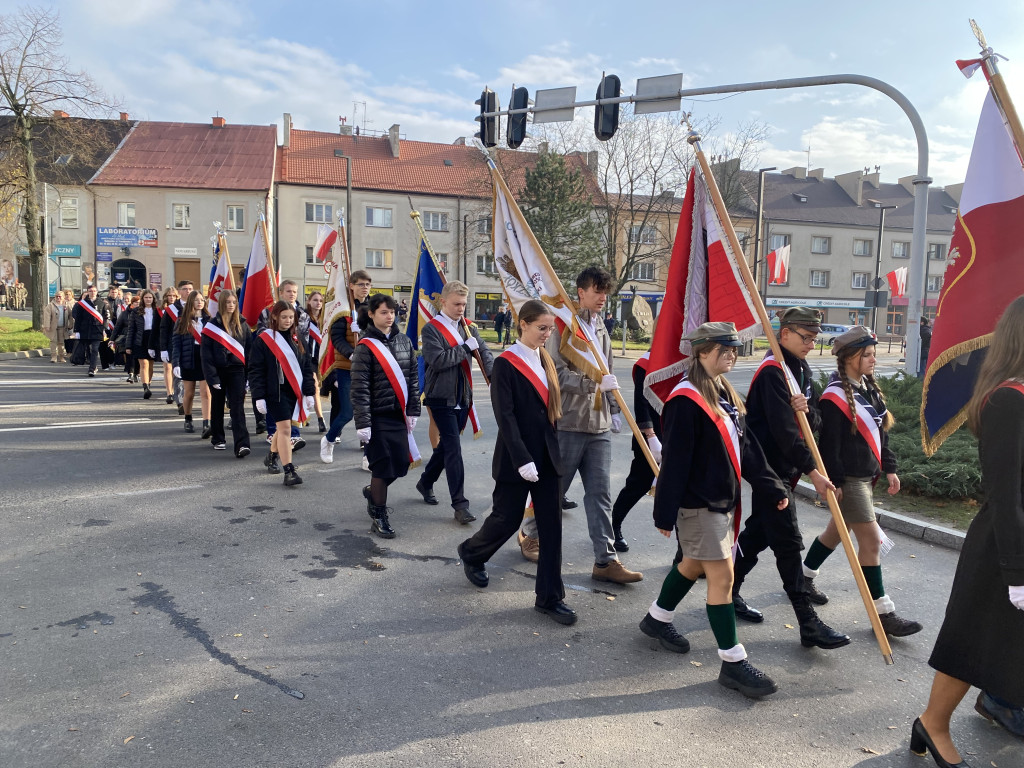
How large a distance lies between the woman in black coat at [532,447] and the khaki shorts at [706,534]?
3.13ft

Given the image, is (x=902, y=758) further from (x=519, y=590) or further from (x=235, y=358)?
(x=235, y=358)

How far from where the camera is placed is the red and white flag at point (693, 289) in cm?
451

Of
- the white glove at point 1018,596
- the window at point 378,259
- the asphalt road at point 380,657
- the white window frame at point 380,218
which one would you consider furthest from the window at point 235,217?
the white glove at point 1018,596

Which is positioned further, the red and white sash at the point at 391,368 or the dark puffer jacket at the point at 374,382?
the red and white sash at the point at 391,368

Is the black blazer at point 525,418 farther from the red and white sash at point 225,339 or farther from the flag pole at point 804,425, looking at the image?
the red and white sash at point 225,339

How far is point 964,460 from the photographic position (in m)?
7.44

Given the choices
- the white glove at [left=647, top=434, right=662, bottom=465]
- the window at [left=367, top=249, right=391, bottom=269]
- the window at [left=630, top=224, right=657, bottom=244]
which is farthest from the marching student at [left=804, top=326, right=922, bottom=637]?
the window at [left=367, top=249, right=391, bottom=269]

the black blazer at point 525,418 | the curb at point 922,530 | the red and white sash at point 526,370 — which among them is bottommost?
the curb at point 922,530

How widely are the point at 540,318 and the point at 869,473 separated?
210 cm

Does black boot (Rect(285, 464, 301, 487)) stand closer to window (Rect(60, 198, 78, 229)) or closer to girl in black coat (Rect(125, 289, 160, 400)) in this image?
girl in black coat (Rect(125, 289, 160, 400))


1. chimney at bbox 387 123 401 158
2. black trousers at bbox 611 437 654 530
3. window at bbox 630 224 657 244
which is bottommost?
black trousers at bbox 611 437 654 530

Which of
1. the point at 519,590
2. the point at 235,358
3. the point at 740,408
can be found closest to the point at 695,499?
the point at 740,408

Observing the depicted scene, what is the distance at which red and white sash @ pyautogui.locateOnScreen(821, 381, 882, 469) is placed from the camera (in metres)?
4.42

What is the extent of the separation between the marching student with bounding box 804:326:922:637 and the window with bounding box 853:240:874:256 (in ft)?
208
